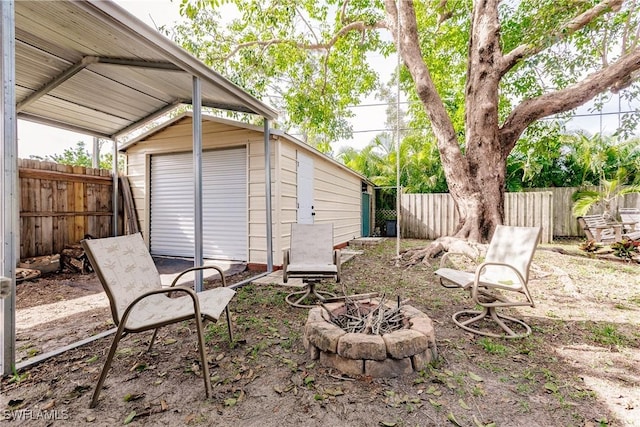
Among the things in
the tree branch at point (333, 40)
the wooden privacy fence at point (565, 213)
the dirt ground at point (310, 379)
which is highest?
the tree branch at point (333, 40)

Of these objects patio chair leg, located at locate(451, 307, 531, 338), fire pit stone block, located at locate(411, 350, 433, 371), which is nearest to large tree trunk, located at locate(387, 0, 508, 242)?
patio chair leg, located at locate(451, 307, 531, 338)

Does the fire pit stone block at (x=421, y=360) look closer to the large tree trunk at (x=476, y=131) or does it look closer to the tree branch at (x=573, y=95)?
the large tree trunk at (x=476, y=131)

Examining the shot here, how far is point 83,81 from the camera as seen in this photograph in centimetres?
455

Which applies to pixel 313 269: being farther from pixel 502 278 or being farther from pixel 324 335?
pixel 502 278

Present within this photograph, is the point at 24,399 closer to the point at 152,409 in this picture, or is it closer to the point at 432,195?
the point at 152,409

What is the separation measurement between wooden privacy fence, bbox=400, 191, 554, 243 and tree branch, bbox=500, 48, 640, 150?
12.7ft

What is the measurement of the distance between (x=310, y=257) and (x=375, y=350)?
7.55 feet

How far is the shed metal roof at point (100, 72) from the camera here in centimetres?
281

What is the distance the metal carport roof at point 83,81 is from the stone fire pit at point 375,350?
6.79 ft

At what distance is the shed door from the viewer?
6.64m

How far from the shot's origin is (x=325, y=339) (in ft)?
7.45

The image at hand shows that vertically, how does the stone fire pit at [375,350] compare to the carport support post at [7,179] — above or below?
below

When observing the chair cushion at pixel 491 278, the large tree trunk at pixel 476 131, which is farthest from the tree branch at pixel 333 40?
the chair cushion at pixel 491 278

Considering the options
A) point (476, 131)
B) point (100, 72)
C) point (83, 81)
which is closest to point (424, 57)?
point (476, 131)
